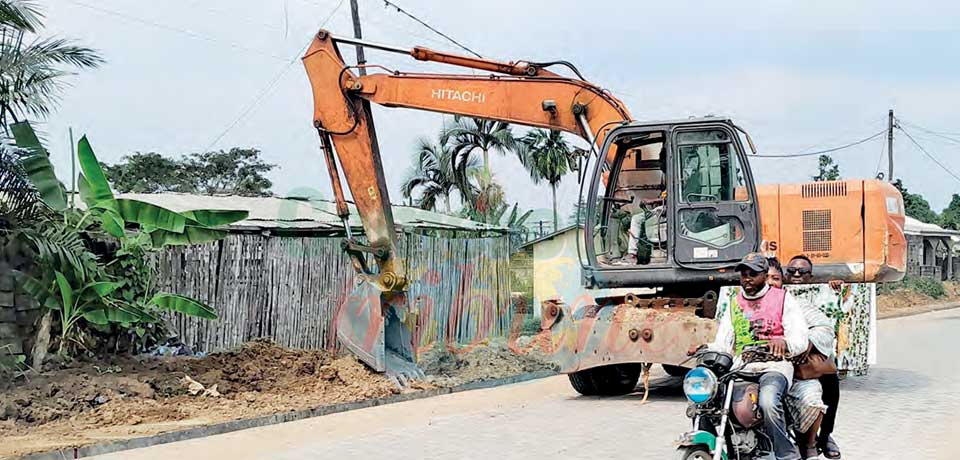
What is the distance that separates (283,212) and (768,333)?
14433 mm

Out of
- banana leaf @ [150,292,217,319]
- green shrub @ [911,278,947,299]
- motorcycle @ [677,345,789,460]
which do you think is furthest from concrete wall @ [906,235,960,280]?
motorcycle @ [677,345,789,460]

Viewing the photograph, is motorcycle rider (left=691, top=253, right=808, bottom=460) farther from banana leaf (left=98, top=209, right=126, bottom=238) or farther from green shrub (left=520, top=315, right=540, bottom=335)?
green shrub (left=520, top=315, right=540, bottom=335)

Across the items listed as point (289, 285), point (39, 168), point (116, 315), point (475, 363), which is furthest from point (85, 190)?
point (475, 363)

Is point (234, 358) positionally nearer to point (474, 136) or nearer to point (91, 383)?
point (91, 383)

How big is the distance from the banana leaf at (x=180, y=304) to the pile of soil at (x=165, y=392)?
69cm

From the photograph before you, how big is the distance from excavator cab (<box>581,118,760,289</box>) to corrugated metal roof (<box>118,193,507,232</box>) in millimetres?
6614

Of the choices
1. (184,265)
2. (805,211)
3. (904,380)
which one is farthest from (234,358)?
(904,380)

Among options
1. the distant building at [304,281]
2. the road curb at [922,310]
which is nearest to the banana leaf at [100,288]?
the distant building at [304,281]

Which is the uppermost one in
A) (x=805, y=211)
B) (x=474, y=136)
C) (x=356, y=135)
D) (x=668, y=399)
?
(x=474, y=136)

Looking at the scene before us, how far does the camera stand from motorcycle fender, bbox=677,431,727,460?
20.9 feet

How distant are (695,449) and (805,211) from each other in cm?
795

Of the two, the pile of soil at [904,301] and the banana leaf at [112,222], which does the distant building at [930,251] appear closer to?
the pile of soil at [904,301]

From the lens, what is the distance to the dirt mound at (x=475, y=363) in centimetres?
1494

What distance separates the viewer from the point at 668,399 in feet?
43.3
